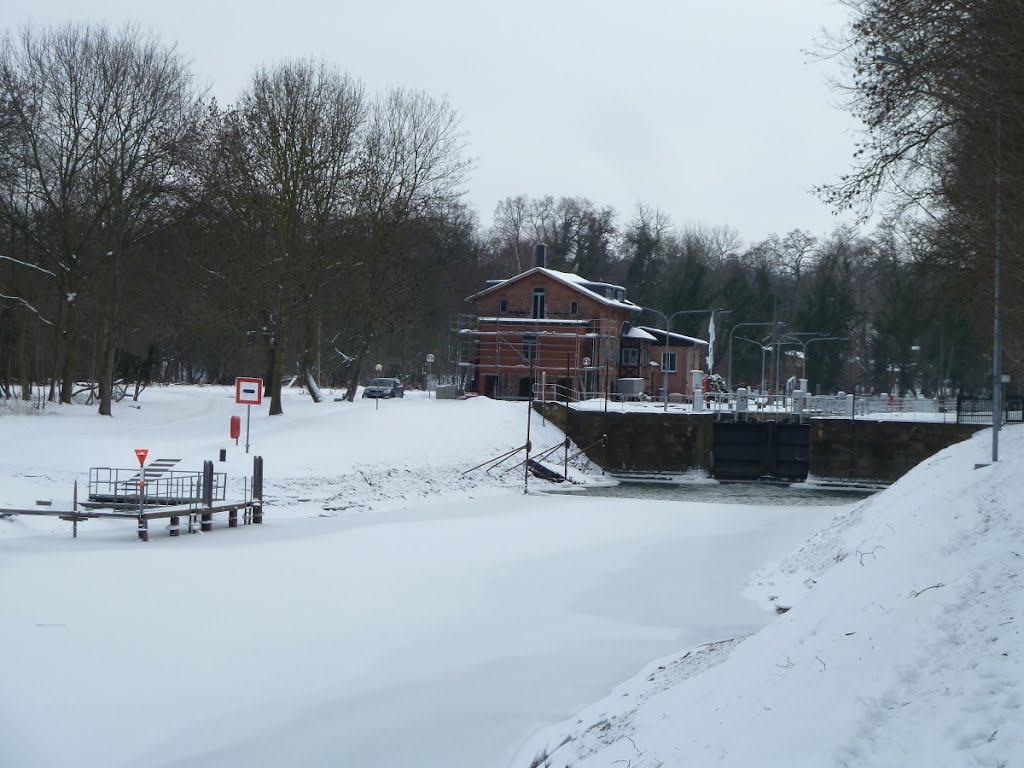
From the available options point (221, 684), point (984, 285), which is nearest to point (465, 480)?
point (984, 285)

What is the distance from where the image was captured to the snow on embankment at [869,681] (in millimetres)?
7508

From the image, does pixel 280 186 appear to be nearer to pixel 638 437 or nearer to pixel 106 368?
pixel 106 368

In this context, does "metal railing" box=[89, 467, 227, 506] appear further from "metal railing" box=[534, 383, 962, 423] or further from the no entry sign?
"metal railing" box=[534, 383, 962, 423]

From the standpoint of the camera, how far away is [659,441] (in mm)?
53438

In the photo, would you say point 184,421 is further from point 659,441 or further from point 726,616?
point 726,616

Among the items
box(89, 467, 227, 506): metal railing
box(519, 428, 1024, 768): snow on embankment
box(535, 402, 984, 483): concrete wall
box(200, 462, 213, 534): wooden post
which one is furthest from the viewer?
box(535, 402, 984, 483): concrete wall

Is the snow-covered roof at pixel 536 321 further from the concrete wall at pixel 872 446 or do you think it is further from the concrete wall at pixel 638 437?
the concrete wall at pixel 872 446

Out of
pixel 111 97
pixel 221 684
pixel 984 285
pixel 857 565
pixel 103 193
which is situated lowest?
pixel 221 684

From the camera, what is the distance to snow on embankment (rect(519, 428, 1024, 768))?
7.51 m

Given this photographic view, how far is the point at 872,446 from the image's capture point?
169ft

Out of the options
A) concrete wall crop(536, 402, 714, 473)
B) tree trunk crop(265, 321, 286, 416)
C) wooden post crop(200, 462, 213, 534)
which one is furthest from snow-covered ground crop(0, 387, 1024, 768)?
concrete wall crop(536, 402, 714, 473)

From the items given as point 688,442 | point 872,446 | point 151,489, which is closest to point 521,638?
point 151,489

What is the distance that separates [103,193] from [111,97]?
429cm

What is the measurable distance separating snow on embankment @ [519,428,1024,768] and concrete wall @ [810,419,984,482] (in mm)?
38622
